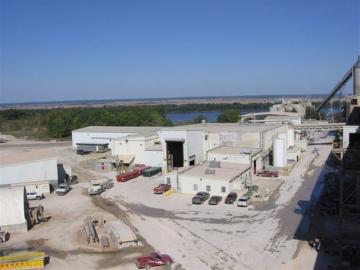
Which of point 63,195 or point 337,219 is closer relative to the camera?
point 337,219

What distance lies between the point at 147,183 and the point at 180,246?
1475 cm

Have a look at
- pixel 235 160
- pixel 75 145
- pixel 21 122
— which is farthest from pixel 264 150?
pixel 21 122

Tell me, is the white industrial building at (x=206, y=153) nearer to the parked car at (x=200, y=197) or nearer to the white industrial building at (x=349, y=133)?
the parked car at (x=200, y=197)

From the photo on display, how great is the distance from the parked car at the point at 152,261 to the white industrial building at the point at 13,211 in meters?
8.97

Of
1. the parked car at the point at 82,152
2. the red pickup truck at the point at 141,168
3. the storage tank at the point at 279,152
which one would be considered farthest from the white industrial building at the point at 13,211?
the parked car at the point at 82,152

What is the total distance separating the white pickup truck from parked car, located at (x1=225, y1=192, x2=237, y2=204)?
423 inches

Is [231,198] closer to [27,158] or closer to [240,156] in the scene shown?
[240,156]

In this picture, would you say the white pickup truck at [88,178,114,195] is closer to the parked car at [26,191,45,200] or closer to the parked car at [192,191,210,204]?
the parked car at [26,191,45,200]

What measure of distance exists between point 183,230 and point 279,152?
19.0 meters

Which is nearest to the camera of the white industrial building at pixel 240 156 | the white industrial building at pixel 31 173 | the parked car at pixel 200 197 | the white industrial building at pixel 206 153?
the parked car at pixel 200 197

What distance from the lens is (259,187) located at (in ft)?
103

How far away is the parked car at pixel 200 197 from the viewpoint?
27783mm

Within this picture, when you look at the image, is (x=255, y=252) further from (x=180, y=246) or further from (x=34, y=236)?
(x=34, y=236)

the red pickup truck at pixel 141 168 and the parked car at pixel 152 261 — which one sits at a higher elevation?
the red pickup truck at pixel 141 168
